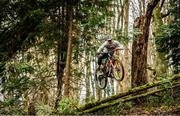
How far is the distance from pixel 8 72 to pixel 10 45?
1267 millimetres

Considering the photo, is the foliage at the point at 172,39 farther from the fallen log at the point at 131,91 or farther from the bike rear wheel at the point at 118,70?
the fallen log at the point at 131,91

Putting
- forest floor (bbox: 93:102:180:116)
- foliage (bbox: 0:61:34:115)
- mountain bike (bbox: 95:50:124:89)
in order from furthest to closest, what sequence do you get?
foliage (bbox: 0:61:34:115), mountain bike (bbox: 95:50:124:89), forest floor (bbox: 93:102:180:116)

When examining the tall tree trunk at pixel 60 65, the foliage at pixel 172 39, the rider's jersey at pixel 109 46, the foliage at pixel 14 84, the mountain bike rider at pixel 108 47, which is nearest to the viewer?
the mountain bike rider at pixel 108 47

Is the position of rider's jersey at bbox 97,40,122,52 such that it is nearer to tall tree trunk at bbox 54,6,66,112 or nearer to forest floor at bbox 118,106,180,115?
forest floor at bbox 118,106,180,115

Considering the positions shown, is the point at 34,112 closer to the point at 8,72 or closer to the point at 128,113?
the point at 8,72

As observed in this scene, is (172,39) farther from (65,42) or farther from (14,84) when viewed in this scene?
(14,84)

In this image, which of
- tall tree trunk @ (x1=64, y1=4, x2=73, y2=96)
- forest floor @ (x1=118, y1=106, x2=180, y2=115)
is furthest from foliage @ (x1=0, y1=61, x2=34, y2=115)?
forest floor @ (x1=118, y1=106, x2=180, y2=115)

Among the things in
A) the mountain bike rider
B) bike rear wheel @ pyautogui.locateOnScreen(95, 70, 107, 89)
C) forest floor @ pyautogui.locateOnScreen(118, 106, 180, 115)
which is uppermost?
the mountain bike rider

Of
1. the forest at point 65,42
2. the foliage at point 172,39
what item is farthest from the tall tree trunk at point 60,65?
the foliage at point 172,39

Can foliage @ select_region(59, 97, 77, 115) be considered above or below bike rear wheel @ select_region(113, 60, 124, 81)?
below

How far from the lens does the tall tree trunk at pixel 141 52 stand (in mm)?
12727

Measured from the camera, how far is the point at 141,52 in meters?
12.8

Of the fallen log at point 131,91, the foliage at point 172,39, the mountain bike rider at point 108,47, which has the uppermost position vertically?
the foliage at point 172,39

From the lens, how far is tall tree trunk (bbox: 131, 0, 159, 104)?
1273 centimetres
